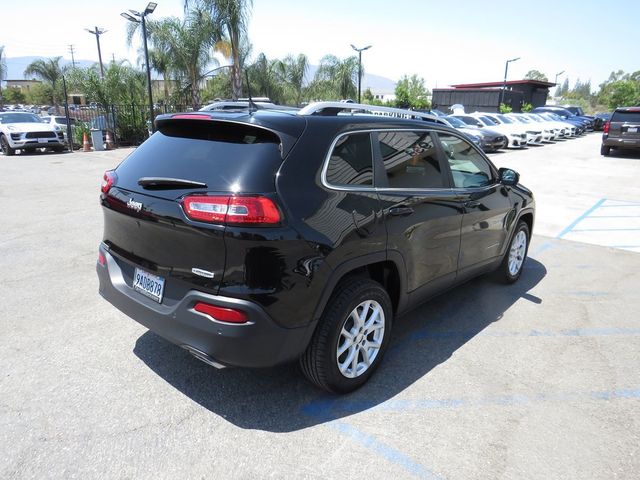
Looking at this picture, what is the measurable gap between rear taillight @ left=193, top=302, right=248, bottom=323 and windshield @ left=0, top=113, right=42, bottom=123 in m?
20.0

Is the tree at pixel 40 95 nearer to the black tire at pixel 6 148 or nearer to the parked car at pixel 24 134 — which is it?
the parked car at pixel 24 134

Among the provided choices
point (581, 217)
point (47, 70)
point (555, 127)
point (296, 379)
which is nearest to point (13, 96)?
point (47, 70)

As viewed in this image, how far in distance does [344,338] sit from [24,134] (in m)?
18.7

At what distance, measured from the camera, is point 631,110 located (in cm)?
1906

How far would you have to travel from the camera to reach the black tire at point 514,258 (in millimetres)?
5070

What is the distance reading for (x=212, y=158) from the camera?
109 inches

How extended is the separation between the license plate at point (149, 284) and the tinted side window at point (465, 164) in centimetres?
250

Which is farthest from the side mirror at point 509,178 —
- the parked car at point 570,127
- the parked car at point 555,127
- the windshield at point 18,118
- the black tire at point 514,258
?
the parked car at point 570,127

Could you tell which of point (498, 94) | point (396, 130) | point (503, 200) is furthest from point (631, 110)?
point (498, 94)

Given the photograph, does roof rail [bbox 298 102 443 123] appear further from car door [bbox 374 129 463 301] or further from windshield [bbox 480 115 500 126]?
windshield [bbox 480 115 500 126]

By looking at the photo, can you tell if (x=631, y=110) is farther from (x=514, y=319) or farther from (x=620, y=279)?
(x=514, y=319)

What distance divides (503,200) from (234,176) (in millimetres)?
3099

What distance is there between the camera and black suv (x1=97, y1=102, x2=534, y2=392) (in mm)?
2535

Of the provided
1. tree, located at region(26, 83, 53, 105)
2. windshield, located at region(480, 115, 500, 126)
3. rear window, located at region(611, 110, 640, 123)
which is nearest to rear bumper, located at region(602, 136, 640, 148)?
rear window, located at region(611, 110, 640, 123)
